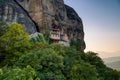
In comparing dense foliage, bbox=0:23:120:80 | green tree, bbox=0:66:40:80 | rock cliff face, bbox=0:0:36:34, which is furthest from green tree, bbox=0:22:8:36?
green tree, bbox=0:66:40:80

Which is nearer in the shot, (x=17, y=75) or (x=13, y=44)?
(x=17, y=75)

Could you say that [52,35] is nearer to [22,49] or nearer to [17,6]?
[17,6]

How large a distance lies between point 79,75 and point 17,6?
23.9 metres

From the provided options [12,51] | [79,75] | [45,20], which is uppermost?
[45,20]

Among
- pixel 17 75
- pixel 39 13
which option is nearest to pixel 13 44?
pixel 39 13

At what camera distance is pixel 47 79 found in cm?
3781

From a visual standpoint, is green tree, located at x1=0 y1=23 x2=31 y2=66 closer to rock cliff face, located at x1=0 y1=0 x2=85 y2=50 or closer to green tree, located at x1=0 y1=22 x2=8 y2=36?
green tree, located at x1=0 y1=22 x2=8 y2=36

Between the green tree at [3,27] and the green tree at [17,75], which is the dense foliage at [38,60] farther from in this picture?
the green tree at [17,75]

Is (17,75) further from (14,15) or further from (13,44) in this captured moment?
(14,15)

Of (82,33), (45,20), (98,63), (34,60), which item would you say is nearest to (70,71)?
(34,60)

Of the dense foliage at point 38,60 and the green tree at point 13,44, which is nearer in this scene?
the dense foliage at point 38,60

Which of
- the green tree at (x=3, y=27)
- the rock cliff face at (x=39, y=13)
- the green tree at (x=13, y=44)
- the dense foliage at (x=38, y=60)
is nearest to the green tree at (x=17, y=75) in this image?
the dense foliage at (x=38, y=60)

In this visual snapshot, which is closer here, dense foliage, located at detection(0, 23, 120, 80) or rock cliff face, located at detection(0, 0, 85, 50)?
dense foliage, located at detection(0, 23, 120, 80)

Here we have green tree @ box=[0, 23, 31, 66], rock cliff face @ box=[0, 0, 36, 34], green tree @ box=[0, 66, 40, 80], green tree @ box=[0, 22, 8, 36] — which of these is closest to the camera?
green tree @ box=[0, 66, 40, 80]
